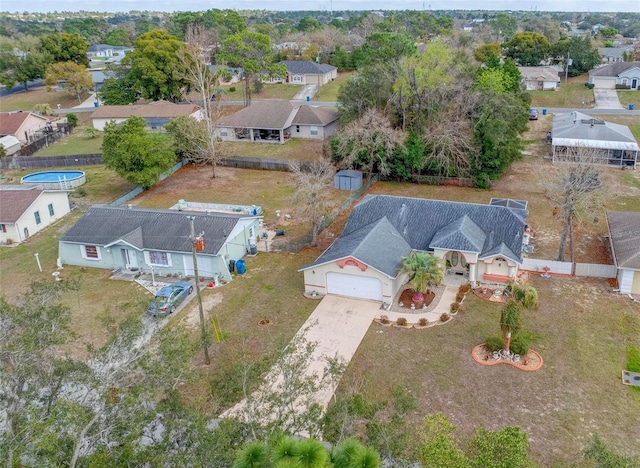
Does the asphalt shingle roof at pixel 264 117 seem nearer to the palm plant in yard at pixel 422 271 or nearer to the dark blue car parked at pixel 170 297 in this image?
the dark blue car parked at pixel 170 297

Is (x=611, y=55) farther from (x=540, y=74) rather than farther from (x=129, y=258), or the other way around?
(x=129, y=258)

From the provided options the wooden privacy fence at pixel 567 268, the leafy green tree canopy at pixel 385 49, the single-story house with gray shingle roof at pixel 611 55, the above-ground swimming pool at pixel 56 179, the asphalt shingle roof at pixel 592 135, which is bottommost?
the wooden privacy fence at pixel 567 268

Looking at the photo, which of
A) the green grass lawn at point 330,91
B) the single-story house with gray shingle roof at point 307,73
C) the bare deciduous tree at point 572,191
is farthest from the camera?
the single-story house with gray shingle roof at point 307,73

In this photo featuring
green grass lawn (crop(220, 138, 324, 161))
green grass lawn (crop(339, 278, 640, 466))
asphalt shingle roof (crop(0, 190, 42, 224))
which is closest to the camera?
green grass lawn (crop(339, 278, 640, 466))

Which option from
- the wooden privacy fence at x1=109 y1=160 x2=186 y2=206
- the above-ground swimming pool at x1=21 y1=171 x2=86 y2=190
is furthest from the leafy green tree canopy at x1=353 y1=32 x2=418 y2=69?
the above-ground swimming pool at x1=21 y1=171 x2=86 y2=190

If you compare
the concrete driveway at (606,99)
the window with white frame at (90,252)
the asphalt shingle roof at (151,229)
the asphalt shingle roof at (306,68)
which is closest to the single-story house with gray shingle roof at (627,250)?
the asphalt shingle roof at (151,229)

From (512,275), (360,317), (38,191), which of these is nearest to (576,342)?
(512,275)

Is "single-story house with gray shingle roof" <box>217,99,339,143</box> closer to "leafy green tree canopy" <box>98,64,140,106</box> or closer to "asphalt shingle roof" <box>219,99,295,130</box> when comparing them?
"asphalt shingle roof" <box>219,99,295,130</box>
